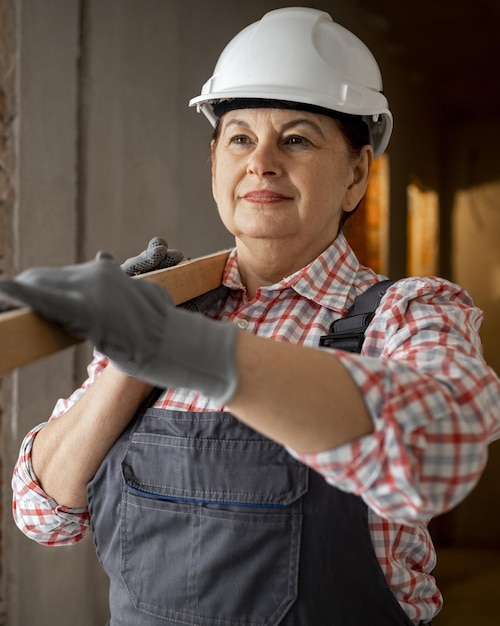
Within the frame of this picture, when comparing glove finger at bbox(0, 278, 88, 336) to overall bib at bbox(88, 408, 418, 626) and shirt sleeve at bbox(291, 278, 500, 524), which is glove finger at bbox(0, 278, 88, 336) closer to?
shirt sleeve at bbox(291, 278, 500, 524)

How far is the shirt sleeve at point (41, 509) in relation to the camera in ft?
4.80

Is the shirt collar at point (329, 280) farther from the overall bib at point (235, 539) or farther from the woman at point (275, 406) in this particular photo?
the overall bib at point (235, 539)

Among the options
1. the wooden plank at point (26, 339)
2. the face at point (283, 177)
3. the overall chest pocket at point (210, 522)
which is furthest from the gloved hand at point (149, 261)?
the wooden plank at point (26, 339)

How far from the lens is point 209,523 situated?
124cm

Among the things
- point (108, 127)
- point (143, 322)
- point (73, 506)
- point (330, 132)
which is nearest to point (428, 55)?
point (108, 127)

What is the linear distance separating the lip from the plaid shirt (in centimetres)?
14

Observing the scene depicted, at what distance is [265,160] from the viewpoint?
140cm

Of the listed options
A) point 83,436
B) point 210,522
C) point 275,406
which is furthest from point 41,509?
point 275,406

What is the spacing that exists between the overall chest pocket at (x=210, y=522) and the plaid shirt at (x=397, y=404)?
0.09 meters

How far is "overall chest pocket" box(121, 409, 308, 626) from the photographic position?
120cm

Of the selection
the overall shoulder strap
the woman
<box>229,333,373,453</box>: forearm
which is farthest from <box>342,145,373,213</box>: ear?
<box>229,333,373,453</box>: forearm

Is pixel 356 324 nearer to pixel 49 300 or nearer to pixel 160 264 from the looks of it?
pixel 160 264

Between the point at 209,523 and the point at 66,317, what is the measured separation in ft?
1.77

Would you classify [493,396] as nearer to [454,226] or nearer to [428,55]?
[428,55]
